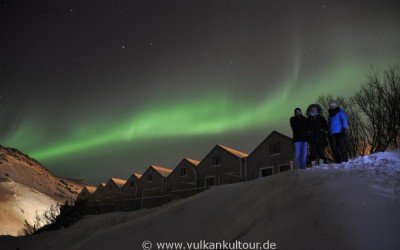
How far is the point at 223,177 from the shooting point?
37.2 metres

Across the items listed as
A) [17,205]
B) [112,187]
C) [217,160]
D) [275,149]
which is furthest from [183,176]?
[17,205]

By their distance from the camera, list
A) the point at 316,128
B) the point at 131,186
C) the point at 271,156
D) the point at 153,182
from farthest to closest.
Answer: the point at 131,186
the point at 153,182
the point at 271,156
the point at 316,128

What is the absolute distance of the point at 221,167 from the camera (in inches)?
1500

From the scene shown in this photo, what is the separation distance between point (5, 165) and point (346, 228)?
91.5 m

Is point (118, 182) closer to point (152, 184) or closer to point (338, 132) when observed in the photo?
point (152, 184)

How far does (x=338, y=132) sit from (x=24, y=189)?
7685 cm

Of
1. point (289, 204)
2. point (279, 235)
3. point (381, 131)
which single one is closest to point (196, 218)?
point (289, 204)

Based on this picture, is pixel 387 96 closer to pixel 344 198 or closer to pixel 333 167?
pixel 333 167

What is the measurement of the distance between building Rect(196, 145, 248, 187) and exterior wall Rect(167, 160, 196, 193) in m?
1.14

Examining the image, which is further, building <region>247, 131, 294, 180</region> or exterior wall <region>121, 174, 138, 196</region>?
exterior wall <region>121, 174, 138, 196</region>

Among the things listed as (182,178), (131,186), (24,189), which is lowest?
(24,189)

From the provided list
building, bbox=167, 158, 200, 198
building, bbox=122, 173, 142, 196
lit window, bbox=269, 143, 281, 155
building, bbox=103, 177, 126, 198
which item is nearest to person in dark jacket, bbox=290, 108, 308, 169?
lit window, bbox=269, 143, 281, 155

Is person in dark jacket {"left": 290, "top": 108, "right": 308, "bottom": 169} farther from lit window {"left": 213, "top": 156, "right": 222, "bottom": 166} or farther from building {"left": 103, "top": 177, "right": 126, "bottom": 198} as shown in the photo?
building {"left": 103, "top": 177, "right": 126, "bottom": 198}

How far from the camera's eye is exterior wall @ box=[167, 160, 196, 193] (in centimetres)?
4081
